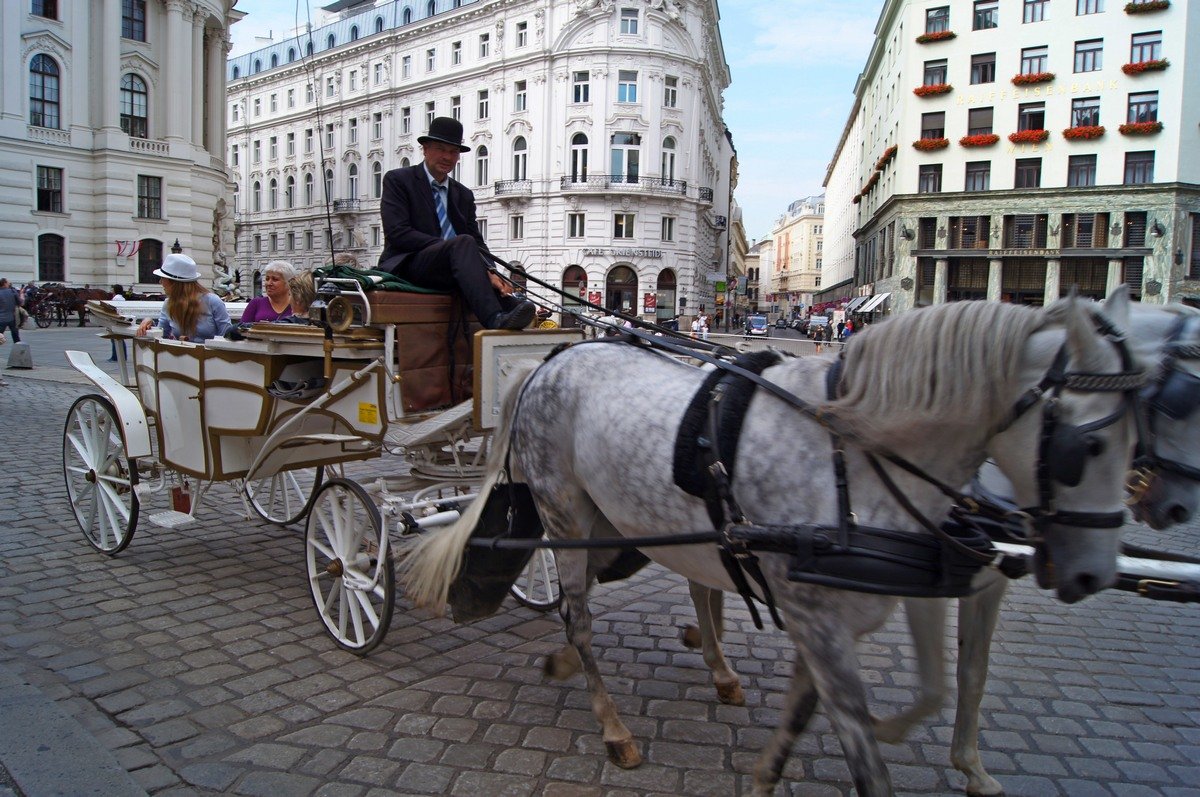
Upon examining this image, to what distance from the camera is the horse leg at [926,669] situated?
2.91 meters

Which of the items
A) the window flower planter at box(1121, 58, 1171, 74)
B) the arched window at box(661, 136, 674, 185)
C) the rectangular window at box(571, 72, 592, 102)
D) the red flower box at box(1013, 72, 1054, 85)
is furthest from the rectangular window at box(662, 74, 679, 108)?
the window flower planter at box(1121, 58, 1171, 74)

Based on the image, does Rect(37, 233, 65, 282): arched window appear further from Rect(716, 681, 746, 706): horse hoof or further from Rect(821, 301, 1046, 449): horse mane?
Rect(821, 301, 1046, 449): horse mane

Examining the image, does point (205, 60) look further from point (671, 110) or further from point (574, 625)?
point (574, 625)

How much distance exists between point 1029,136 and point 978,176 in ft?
8.84

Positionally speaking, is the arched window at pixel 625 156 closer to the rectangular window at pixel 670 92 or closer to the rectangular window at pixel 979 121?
the rectangular window at pixel 670 92

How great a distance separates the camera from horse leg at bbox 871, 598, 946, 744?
9.54 ft

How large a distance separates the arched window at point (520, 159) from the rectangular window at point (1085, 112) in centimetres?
2763

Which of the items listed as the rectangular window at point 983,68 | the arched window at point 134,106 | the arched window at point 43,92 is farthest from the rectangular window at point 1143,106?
the arched window at point 43,92

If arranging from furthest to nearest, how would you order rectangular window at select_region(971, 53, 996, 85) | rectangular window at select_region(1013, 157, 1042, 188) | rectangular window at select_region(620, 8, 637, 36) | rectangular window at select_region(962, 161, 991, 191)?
rectangular window at select_region(620, 8, 637, 36) < rectangular window at select_region(962, 161, 991, 191) < rectangular window at select_region(971, 53, 996, 85) < rectangular window at select_region(1013, 157, 1042, 188)

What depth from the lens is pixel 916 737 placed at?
3.52 m

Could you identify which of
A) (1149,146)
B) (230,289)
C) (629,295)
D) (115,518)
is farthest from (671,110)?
(115,518)

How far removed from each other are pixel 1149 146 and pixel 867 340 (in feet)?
142

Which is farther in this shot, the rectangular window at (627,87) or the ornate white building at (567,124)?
the rectangular window at (627,87)

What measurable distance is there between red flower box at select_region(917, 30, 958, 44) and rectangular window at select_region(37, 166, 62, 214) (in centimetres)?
4051
